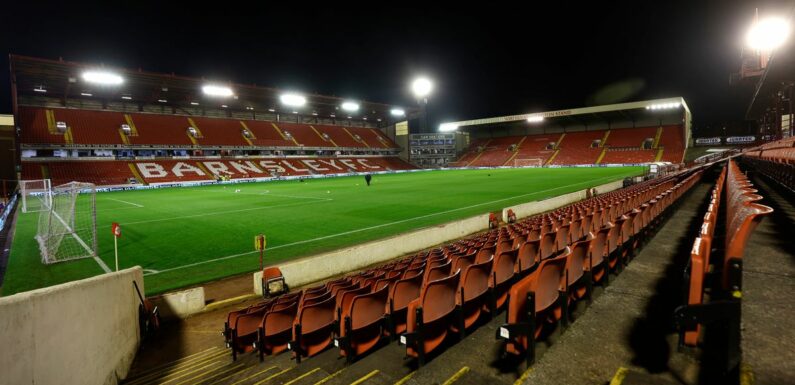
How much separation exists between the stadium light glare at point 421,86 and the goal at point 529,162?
20649mm

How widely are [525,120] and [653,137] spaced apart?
60.8ft

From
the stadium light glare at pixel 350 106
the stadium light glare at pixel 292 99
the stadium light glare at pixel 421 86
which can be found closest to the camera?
the stadium light glare at pixel 292 99

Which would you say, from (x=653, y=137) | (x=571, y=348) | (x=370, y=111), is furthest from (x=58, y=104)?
(x=653, y=137)

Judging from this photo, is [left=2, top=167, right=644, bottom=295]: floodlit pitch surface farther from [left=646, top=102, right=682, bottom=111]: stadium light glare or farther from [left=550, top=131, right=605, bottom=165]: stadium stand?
[left=646, top=102, right=682, bottom=111]: stadium light glare

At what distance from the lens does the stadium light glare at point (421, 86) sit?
66000mm

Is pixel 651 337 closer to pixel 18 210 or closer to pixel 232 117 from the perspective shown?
pixel 18 210

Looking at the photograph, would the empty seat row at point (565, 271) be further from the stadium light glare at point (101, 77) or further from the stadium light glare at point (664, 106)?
the stadium light glare at point (664, 106)

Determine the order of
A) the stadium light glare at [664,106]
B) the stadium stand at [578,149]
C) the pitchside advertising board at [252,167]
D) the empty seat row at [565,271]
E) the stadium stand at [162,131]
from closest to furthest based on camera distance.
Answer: the empty seat row at [565,271] < the stadium stand at [162,131] < the pitchside advertising board at [252,167] < the stadium light glare at [664,106] < the stadium stand at [578,149]

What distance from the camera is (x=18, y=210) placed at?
22156 millimetres

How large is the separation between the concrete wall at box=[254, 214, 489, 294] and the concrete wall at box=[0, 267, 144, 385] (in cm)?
309

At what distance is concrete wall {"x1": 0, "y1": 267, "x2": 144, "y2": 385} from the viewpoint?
8.59 feet

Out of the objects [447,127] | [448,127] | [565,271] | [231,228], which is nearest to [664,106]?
[448,127]

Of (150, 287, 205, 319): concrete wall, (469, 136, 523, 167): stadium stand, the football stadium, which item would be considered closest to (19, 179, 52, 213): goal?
the football stadium

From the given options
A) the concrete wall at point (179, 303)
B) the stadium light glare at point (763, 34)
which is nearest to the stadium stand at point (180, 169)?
the concrete wall at point (179, 303)
